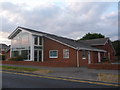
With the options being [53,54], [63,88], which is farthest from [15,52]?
[63,88]

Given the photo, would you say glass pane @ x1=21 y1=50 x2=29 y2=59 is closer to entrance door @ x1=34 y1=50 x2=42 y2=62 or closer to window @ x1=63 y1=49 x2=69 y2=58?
entrance door @ x1=34 y1=50 x2=42 y2=62

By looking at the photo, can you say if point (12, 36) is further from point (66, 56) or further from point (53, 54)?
point (66, 56)

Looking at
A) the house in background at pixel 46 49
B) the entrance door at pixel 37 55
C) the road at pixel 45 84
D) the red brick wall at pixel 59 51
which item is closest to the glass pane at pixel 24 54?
the house in background at pixel 46 49

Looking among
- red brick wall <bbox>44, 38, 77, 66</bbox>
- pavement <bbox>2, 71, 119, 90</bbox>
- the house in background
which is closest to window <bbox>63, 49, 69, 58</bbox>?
the house in background

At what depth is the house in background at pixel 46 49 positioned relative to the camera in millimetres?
Result: 20688

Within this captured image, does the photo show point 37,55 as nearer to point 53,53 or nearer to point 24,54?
point 24,54

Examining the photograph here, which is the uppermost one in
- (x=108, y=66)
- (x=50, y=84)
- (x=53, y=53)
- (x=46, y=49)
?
(x=46, y=49)

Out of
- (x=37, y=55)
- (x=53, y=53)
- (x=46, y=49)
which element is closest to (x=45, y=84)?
(x=53, y=53)

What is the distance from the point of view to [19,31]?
24.8 m

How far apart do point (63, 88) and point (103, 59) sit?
22781 millimetres

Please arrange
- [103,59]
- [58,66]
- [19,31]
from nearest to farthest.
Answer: [58,66] < [19,31] < [103,59]

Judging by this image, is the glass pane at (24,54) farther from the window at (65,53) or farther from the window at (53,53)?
the window at (65,53)

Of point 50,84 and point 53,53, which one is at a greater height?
point 53,53

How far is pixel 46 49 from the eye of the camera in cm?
2386
